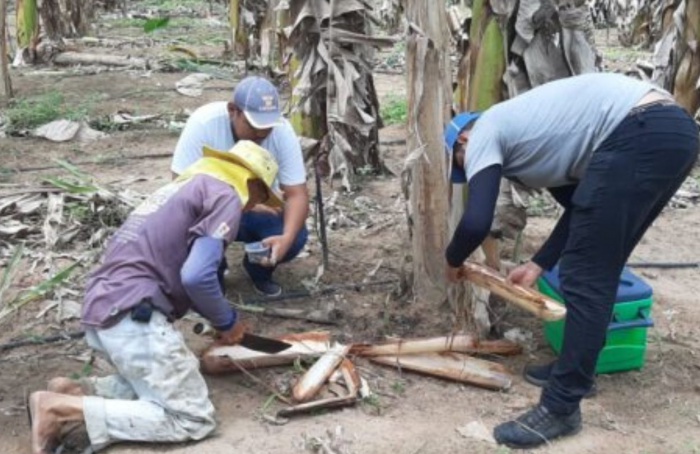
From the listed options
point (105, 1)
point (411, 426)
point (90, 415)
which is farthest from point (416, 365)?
point (105, 1)

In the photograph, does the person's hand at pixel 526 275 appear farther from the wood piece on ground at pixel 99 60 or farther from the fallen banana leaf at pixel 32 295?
the wood piece on ground at pixel 99 60

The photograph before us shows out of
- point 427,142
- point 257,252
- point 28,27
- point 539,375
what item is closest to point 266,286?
point 257,252

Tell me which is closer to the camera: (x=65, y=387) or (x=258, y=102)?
(x=65, y=387)

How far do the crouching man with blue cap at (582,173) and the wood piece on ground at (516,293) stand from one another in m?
0.10

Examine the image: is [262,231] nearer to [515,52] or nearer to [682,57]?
[515,52]

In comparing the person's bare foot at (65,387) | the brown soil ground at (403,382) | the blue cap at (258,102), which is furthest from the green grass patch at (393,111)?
the person's bare foot at (65,387)

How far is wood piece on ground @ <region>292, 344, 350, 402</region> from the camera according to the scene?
3.45 m

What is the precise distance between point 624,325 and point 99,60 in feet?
31.1

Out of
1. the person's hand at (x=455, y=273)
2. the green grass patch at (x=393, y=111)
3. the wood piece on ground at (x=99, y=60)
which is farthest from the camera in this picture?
the wood piece on ground at (x=99, y=60)

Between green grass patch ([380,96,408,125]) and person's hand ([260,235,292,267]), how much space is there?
432cm

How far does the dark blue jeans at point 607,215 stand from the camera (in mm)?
3020

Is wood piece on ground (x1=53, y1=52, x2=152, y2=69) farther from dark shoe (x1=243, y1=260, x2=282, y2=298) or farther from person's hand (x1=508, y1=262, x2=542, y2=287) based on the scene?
person's hand (x1=508, y1=262, x2=542, y2=287)

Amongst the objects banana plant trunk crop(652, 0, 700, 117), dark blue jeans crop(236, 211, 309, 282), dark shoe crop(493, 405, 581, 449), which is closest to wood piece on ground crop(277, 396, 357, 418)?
dark shoe crop(493, 405, 581, 449)

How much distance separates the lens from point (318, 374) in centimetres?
353
